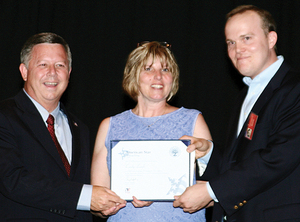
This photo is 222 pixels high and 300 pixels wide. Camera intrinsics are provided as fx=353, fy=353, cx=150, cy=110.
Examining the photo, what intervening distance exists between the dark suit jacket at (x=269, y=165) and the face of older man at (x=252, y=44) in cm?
21

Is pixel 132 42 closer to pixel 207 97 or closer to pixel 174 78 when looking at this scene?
pixel 207 97

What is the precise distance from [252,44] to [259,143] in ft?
2.53

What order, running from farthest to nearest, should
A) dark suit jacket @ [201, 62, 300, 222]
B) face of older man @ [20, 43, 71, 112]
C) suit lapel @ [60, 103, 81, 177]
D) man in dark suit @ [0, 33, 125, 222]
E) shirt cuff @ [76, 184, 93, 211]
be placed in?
face of older man @ [20, 43, 71, 112], suit lapel @ [60, 103, 81, 177], shirt cuff @ [76, 184, 93, 211], man in dark suit @ [0, 33, 125, 222], dark suit jacket @ [201, 62, 300, 222]

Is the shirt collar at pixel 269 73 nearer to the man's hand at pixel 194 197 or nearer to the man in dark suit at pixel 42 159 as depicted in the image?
the man's hand at pixel 194 197

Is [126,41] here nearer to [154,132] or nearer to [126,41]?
[126,41]

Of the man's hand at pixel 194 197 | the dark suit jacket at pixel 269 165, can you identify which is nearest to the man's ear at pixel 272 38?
the dark suit jacket at pixel 269 165

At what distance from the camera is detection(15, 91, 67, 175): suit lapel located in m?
2.76

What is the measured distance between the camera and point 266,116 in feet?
7.95

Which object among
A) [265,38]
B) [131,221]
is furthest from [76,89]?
[265,38]

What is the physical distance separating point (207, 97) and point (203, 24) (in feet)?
3.29

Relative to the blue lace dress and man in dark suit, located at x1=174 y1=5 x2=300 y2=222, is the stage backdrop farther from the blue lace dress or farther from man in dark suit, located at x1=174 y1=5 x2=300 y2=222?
man in dark suit, located at x1=174 y1=5 x2=300 y2=222

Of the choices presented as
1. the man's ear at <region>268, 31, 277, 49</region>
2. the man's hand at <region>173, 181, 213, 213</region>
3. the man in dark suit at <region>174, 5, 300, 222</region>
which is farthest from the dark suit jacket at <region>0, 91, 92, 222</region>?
the man's ear at <region>268, 31, 277, 49</region>

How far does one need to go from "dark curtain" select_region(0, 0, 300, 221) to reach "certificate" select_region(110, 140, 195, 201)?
229 cm

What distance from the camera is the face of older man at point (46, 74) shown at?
3.08 metres
